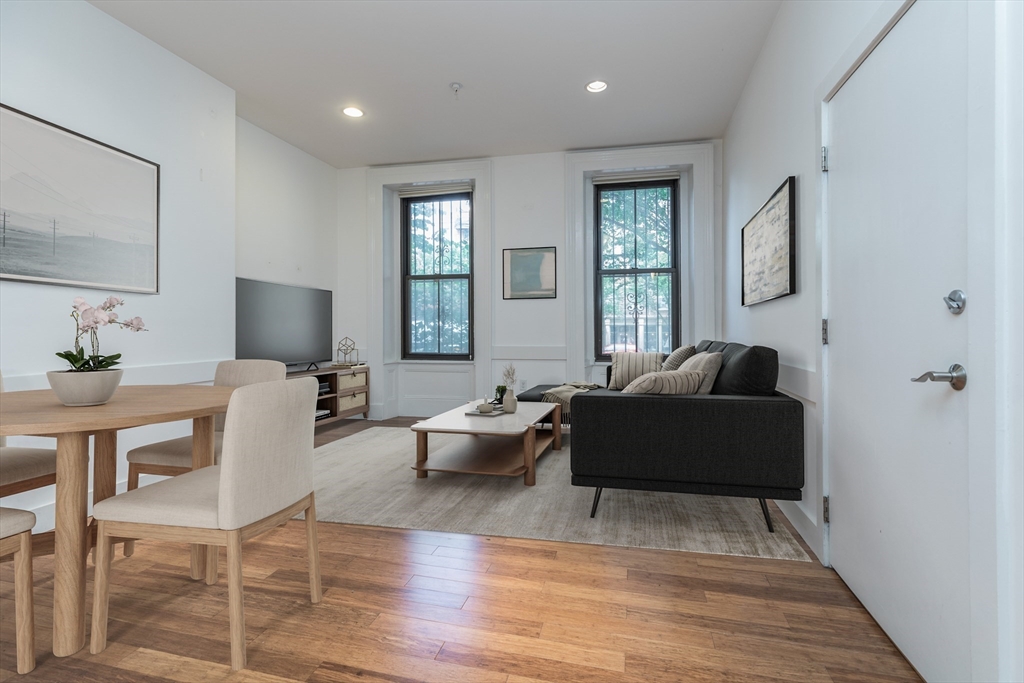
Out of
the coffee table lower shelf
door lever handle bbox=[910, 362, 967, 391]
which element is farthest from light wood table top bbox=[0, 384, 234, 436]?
door lever handle bbox=[910, 362, 967, 391]

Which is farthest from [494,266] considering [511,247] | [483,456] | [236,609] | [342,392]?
[236,609]

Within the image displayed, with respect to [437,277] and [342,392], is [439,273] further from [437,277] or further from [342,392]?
[342,392]

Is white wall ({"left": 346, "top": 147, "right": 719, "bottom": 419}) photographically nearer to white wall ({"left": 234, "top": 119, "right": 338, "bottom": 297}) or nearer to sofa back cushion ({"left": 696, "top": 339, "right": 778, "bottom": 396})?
white wall ({"left": 234, "top": 119, "right": 338, "bottom": 297})

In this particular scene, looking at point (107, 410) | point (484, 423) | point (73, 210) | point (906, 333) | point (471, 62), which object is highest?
point (471, 62)

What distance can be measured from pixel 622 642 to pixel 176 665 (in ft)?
4.35

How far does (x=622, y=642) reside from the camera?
1561mm

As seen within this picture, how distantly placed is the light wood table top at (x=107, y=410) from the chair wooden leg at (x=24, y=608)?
0.34 metres

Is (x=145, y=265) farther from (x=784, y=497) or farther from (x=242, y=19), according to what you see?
(x=784, y=497)

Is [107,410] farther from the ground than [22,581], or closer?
farther from the ground

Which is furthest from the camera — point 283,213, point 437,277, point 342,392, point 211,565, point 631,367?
point 437,277

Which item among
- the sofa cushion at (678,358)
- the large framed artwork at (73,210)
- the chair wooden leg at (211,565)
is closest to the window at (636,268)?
the sofa cushion at (678,358)

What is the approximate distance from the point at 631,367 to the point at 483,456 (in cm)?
169

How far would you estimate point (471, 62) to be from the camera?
354cm

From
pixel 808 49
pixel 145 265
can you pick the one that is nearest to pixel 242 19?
pixel 145 265
